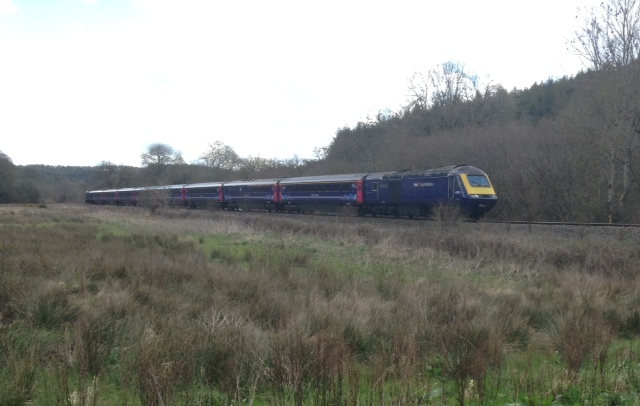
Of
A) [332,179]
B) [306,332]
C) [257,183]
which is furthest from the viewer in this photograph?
[257,183]

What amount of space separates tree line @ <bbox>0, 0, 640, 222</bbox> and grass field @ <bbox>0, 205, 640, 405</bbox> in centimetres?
1723

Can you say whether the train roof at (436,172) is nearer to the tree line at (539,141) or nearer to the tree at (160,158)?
the tree line at (539,141)

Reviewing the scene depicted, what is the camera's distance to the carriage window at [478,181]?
27.2m

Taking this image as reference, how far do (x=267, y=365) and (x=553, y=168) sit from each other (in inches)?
1266

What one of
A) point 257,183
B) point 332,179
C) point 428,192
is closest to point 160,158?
point 257,183

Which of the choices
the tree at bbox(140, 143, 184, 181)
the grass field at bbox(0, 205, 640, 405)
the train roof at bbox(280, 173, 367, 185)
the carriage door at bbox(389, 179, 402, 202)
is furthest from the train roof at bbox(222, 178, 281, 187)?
the tree at bbox(140, 143, 184, 181)

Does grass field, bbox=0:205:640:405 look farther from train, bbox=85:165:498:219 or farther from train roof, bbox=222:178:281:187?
train roof, bbox=222:178:281:187

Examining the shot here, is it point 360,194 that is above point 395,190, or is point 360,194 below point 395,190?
below

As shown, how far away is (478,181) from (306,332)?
2187cm

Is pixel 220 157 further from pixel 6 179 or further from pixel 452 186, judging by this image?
pixel 452 186

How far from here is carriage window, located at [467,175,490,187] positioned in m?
27.2

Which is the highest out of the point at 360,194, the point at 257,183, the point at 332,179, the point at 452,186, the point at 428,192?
the point at 332,179

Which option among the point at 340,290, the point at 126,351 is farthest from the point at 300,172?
the point at 126,351

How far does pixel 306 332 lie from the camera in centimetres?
736
